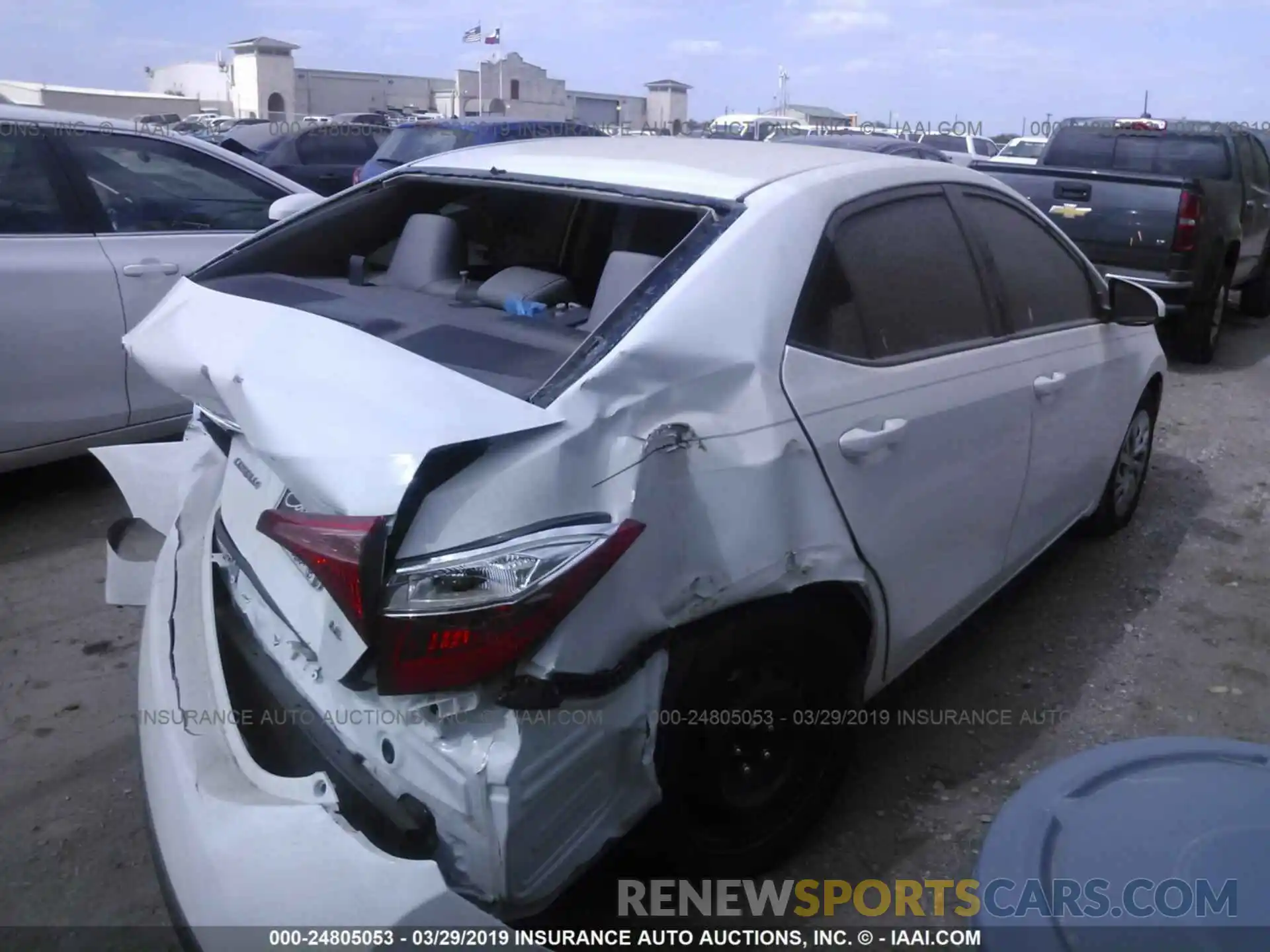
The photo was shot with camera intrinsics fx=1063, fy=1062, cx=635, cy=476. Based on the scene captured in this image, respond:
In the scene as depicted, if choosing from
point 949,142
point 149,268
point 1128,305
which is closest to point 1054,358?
point 1128,305

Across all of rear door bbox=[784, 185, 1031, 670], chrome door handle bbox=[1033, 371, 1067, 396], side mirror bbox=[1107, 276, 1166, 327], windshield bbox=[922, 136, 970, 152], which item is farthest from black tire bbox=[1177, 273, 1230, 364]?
windshield bbox=[922, 136, 970, 152]

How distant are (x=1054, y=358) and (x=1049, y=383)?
143 millimetres

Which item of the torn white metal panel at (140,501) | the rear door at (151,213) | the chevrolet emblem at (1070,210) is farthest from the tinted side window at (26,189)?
the chevrolet emblem at (1070,210)

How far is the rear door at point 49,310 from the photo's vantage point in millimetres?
4215

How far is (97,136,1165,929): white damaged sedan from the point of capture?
175cm

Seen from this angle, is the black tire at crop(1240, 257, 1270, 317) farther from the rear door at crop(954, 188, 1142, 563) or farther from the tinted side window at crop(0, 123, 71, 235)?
the tinted side window at crop(0, 123, 71, 235)

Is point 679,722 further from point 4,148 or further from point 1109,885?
point 4,148

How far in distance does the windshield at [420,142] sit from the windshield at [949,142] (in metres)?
14.2

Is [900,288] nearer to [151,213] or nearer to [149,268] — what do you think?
[149,268]

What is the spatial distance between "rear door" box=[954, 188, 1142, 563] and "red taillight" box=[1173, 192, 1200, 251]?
3902 millimetres

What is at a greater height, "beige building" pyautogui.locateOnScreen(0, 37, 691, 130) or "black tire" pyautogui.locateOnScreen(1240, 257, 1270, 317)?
"beige building" pyautogui.locateOnScreen(0, 37, 691, 130)

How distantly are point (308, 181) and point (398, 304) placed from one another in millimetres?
11164

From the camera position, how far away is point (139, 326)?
8.64 ft

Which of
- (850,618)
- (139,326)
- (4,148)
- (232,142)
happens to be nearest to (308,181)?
(232,142)
